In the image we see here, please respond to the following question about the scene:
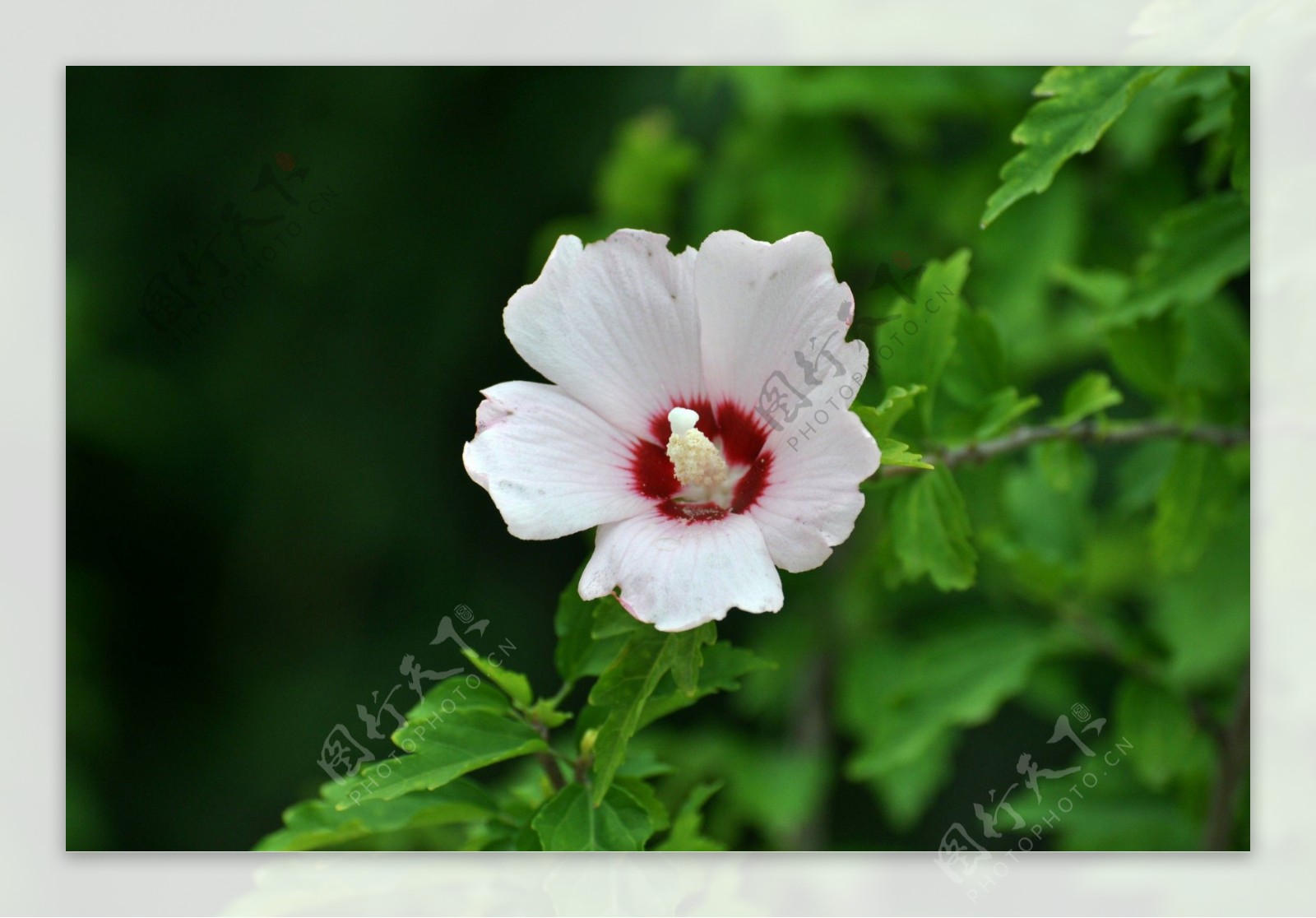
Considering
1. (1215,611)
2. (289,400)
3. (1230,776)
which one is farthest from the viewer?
(289,400)

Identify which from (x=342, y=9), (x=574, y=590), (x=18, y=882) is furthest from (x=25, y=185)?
(x=574, y=590)

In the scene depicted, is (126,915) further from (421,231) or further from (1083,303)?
(1083,303)

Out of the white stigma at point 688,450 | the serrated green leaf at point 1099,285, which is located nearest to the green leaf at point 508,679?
the white stigma at point 688,450

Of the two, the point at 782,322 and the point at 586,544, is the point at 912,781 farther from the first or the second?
the point at 782,322
